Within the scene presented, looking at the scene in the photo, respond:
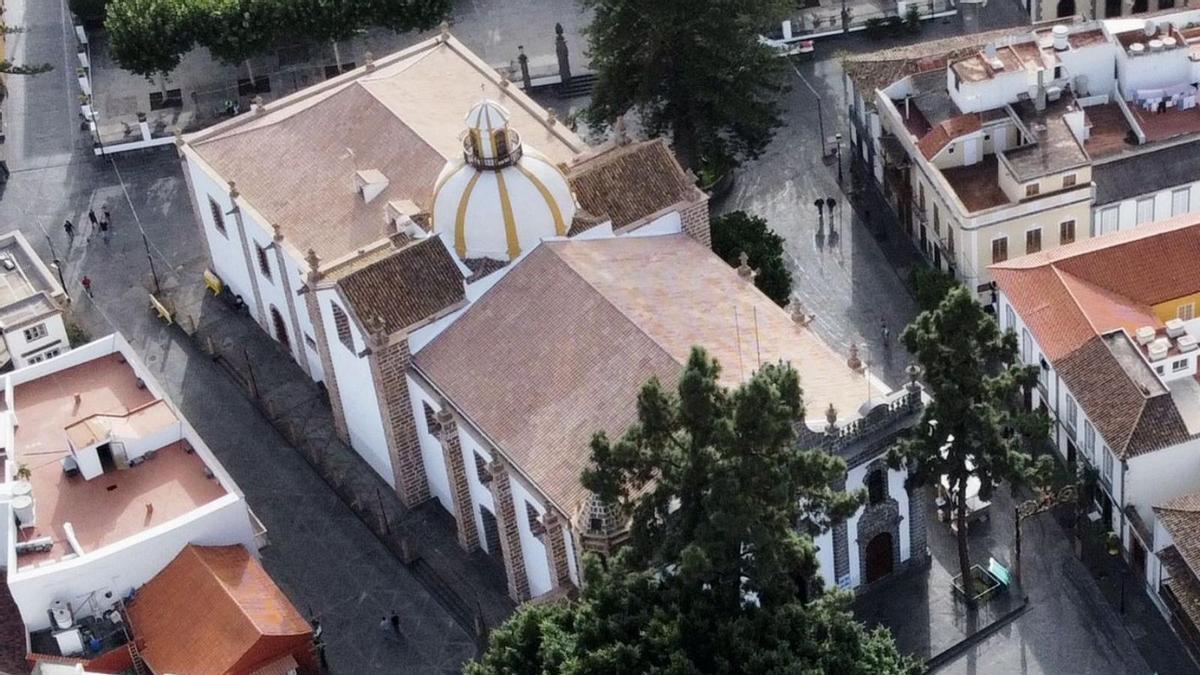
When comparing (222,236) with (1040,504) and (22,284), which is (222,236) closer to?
(22,284)

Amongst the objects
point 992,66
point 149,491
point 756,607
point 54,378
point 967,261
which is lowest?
point 756,607

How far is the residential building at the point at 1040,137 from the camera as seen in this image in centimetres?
11075

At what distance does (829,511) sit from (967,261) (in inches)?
1190

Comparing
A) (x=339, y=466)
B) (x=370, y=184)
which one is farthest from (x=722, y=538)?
(x=370, y=184)

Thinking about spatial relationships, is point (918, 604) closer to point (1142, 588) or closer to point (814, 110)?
point (1142, 588)

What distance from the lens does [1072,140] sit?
112m

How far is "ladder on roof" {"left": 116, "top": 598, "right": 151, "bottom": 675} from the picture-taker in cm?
9269

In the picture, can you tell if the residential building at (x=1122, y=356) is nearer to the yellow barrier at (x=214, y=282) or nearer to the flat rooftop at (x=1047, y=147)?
the flat rooftop at (x=1047, y=147)

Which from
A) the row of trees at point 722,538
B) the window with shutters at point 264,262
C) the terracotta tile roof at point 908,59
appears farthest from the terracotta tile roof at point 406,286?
the terracotta tile roof at point 908,59

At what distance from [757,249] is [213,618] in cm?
3502

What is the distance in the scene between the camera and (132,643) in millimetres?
93062

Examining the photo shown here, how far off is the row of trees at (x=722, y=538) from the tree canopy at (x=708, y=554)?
6 cm

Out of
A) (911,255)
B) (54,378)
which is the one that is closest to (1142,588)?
(911,255)

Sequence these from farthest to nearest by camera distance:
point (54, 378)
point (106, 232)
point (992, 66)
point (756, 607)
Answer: point (106, 232)
point (992, 66)
point (54, 378)
point (756, 607)
